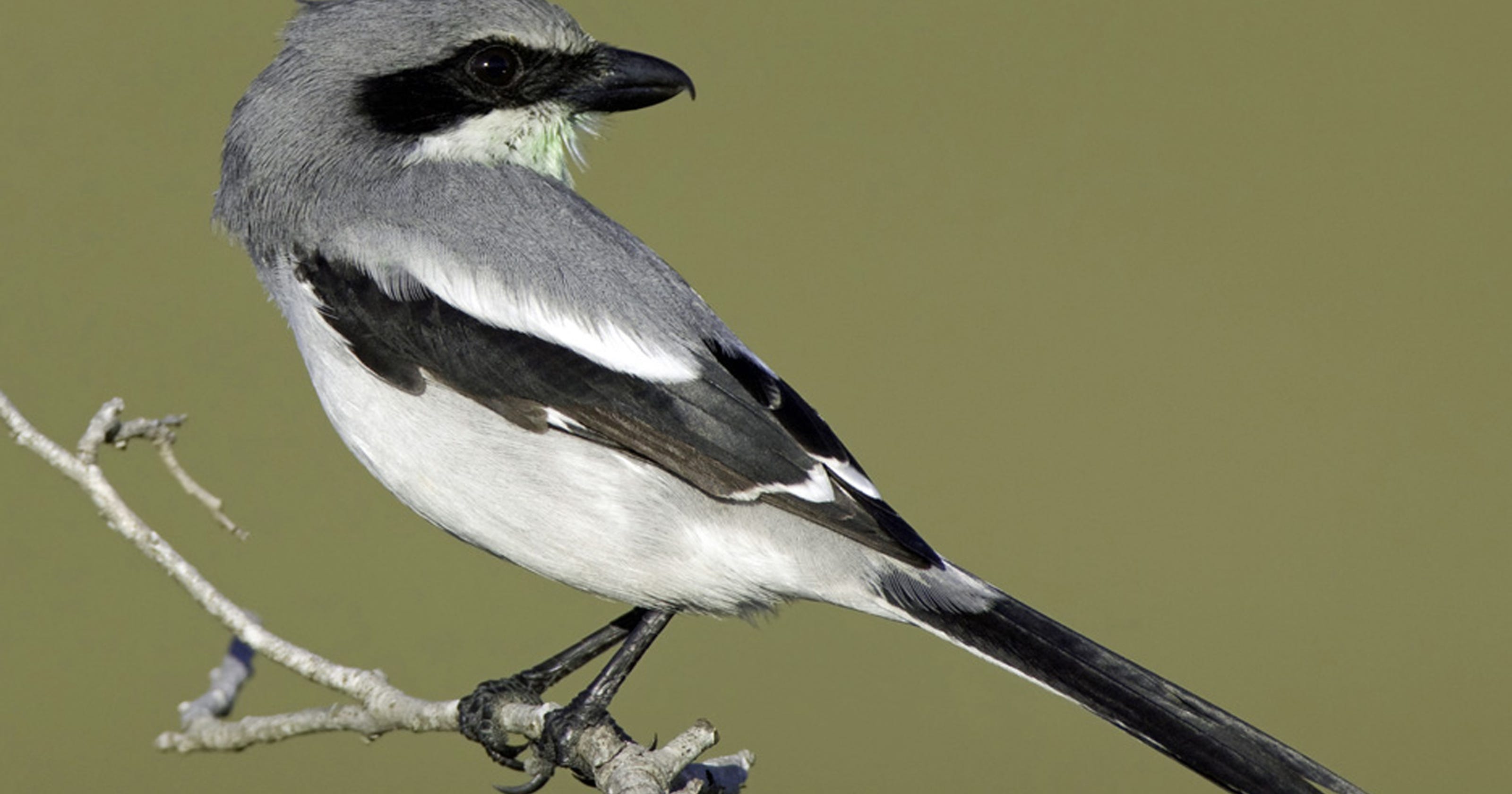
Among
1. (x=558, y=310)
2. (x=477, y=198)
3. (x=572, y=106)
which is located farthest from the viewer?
(x=572, y=106)

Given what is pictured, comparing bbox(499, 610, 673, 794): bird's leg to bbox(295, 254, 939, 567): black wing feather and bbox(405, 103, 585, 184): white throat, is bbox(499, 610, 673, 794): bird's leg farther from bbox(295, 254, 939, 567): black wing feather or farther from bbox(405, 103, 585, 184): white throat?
bbox(405, 103, 585, 184): white throat

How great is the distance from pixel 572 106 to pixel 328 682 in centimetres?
103

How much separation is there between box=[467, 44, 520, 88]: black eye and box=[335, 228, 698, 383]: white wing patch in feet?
1.16

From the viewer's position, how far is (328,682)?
6.79 feet

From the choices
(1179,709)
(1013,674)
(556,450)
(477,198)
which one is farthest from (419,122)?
(1179,709)

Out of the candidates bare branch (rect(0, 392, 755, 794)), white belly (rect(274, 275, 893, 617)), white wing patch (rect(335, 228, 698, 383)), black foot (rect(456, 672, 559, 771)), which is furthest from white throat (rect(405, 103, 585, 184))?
black foot (rect(456, 672, 559, 771))

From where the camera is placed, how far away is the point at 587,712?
209cm

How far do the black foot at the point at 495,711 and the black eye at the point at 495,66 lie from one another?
101cm

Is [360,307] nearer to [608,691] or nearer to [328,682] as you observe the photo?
[328,682]

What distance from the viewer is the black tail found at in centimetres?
186

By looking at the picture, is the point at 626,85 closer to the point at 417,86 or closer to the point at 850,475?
the point at 417,86

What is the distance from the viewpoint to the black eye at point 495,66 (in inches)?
90.4

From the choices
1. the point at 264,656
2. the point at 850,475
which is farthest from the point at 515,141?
the point at 264,656

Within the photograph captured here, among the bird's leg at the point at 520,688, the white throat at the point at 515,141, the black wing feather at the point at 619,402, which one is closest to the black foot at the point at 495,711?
the bird's leg at the point at 520,688
